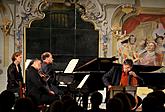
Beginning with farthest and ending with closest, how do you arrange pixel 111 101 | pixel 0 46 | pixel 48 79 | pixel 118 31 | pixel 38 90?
pixel 118 31 < pixel 0 46 < pixel 48 79 < pixel 38 90 < pixel 111 101

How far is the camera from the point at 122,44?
12180 mm

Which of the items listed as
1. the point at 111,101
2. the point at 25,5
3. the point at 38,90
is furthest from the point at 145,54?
the point at 111,101

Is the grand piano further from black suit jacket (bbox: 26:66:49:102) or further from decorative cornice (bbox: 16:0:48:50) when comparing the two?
decorative cornice (bbox: 16:0:48:50)

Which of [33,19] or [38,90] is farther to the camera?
[33,19]

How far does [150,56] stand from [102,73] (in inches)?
187

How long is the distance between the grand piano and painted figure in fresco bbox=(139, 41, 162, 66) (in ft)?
14.0

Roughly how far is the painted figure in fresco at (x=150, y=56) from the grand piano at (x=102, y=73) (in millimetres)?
4272

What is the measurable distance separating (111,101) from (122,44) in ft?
28.1

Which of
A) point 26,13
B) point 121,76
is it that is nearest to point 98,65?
point 121,76

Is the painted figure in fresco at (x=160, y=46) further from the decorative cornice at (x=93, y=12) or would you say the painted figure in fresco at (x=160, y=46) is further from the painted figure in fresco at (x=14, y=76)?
the painted figure in fresco at (x=14, y=76)

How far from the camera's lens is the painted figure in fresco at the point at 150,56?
40.2 feet

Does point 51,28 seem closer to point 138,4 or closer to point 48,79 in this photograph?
point 138,4

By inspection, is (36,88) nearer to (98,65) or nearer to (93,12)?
(98,65)

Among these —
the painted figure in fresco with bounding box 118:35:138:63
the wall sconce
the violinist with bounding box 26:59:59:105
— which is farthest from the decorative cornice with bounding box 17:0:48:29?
the violinist with bounding box 26:59:59:105
